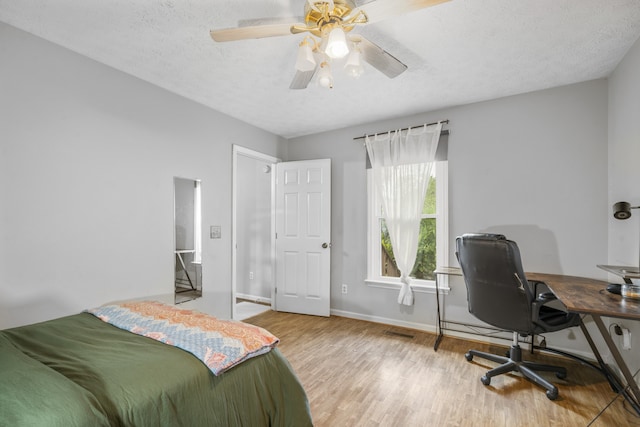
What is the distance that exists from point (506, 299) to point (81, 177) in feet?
10.8

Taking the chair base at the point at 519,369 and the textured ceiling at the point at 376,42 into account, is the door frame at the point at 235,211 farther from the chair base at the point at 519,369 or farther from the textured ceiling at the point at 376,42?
the chair base at the point at 519,369

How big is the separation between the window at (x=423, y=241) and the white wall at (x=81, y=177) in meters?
2.17

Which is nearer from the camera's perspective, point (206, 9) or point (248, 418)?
point (248, 418)

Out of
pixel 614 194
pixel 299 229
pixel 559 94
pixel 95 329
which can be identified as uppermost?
pixel 559 94

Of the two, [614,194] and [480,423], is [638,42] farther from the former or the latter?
[480,423]

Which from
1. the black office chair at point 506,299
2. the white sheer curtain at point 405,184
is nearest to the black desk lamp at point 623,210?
the black office chair at point 506,299

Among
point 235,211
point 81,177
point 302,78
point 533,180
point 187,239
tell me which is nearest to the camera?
point 302,78

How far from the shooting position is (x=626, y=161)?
2.28 m

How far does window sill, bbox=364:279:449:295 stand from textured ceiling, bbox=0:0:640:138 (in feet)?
6.53

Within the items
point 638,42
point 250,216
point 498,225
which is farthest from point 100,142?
point 638,42

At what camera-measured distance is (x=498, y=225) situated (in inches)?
119

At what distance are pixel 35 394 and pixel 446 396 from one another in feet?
7.44

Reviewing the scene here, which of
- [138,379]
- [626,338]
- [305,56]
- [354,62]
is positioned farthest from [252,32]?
[626,338]

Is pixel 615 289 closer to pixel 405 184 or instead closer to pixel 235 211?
pixel 405 184
